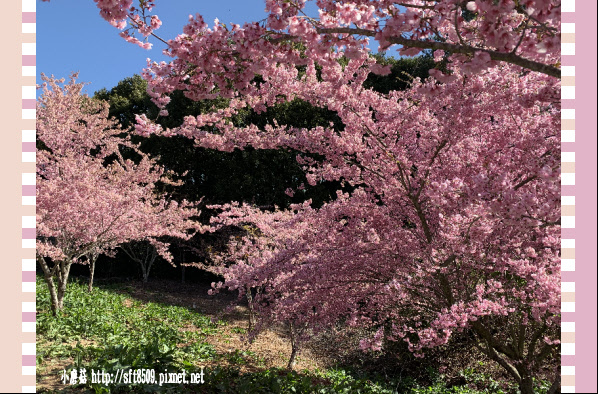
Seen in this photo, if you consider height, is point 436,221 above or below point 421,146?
below

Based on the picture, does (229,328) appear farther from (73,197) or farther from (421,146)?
(421,146)

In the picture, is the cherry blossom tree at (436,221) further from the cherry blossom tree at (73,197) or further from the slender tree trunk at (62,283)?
the slender tree trunk at (62,283)

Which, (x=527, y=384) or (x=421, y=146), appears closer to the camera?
(x=421, y=146)

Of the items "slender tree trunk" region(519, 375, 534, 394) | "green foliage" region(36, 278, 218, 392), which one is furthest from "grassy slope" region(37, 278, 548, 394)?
"slender tree trunk" region(519, 375, 534, 394)

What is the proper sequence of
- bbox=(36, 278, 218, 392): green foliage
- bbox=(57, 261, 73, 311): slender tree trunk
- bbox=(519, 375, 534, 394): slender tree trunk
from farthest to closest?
bbox=(57, 261, 73, 311): slender tree trunk
bbox=(36, 278, 218, 392): green foliage
bbox=(519, 375, 534, 394): slender tree trunk

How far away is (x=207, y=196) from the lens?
63.5ft

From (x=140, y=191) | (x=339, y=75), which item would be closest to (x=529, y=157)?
(x=339, y=75)

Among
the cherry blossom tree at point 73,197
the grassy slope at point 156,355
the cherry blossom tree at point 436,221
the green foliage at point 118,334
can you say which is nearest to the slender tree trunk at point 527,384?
the cherry blossom tree at point 436,221

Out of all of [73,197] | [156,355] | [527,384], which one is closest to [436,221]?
[527,384]

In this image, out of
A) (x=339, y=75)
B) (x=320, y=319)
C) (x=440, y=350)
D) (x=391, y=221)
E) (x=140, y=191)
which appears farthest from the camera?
(x=140, y=191)

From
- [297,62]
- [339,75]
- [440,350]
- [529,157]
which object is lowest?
[440,350]

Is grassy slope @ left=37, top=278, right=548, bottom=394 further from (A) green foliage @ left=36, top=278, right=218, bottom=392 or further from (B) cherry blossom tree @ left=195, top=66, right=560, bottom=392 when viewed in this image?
(B) cherry blossom tree @ left=195, top=66, right=560, bottom=392

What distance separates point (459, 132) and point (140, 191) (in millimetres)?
8351

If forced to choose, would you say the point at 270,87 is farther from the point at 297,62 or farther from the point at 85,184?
the point at 85,184
